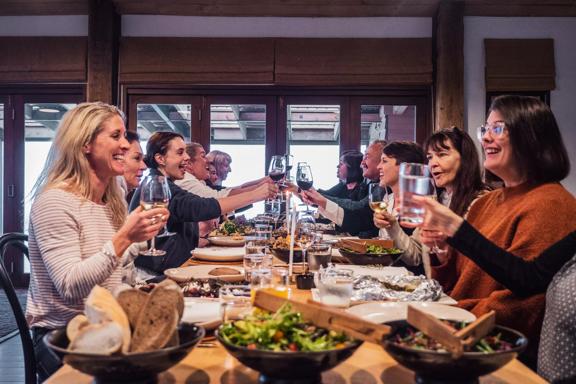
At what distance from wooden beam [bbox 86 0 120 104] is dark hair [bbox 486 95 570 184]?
15.0 feet

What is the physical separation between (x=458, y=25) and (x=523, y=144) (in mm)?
4082

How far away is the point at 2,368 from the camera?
3371mm

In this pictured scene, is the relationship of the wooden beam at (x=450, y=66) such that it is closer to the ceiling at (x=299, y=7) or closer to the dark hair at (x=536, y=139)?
the ceiling at (x=299, y=7)

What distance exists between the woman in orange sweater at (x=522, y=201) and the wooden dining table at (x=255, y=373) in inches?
22.6

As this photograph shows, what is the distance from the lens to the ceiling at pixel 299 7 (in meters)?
5.40

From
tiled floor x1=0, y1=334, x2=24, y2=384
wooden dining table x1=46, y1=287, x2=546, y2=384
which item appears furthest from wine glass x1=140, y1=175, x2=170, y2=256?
tiled floor x1=0, y1=334, x2=24, y2=384

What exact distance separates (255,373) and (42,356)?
96 cm

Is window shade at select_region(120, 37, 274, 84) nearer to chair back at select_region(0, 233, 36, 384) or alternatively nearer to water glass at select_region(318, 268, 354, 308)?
chair back at select_region(0, 233, 36, 384)

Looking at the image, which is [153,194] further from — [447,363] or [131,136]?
[131,136]

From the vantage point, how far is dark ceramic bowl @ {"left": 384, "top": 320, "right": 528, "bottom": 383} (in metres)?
0.88

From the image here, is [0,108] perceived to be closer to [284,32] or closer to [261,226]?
[284,32]

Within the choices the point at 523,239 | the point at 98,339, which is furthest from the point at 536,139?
the point at 98,339

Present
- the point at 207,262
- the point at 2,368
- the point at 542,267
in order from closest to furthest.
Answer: the point at 542,267
the point at 207,262
the point at 2,368

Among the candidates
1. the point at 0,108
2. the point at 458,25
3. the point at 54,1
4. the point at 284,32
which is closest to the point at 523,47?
the point at 458,25
